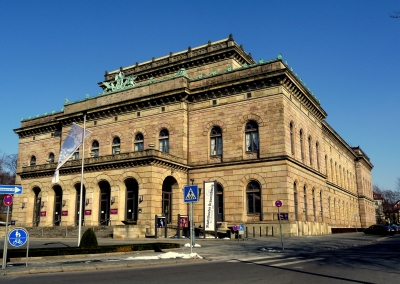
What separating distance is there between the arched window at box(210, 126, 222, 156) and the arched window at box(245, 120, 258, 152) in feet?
10.3

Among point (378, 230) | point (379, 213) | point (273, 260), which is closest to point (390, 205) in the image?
point (379, 213)

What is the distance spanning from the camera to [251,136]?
3853 cm

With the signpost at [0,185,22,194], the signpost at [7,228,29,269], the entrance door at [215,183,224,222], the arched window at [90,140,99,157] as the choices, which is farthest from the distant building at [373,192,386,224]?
the signpost at [7,228,29,269]

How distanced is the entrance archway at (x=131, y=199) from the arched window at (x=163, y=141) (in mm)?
5618

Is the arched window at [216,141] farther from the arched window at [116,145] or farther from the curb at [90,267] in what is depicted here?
the curb at [90,267]

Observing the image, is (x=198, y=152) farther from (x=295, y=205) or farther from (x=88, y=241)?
(x=88, y=241)

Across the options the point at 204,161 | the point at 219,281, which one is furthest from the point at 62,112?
the point at 219,281

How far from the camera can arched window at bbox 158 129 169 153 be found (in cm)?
4247

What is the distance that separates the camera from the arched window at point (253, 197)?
36.8 m

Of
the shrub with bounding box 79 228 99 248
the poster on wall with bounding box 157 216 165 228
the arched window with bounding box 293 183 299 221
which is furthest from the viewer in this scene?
the arched window with bounding box 293 183 299 221

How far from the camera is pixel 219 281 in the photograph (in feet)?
37.6

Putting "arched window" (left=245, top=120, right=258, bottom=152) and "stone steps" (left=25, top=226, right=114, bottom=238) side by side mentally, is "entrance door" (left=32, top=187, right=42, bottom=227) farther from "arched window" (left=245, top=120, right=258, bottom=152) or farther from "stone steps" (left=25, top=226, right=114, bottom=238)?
"arched window" (left=245, top=120, right=258, bottom=152)

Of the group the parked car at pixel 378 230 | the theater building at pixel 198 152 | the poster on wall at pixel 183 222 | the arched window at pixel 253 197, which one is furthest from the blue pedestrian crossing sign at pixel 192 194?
the parked car at pixel 378 230

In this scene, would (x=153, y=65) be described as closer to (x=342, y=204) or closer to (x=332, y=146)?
(x=332, y=146)
